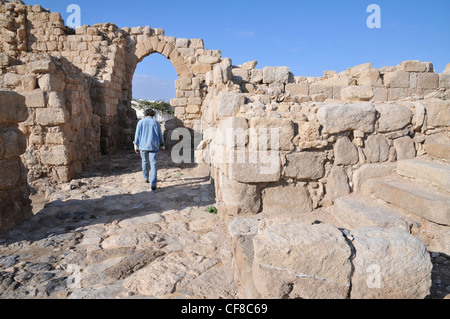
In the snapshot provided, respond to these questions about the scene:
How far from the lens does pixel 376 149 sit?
322 centimetres

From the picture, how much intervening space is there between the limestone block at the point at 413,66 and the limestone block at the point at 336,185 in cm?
692

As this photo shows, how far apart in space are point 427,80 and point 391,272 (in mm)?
8747

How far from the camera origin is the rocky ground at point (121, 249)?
7.18 ft

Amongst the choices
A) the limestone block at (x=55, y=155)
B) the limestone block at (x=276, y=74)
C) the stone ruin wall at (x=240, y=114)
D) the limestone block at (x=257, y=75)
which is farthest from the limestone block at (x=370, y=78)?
the limestone block at (x=55, y=155)

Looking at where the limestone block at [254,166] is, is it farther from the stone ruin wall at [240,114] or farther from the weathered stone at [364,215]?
the weathered stone at [364,215]

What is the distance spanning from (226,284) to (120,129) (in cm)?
814

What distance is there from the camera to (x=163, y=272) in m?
2.41

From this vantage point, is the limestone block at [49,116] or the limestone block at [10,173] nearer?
the limestone block at [10,173]

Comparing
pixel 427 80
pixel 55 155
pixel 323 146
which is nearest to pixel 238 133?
pixel 323 146

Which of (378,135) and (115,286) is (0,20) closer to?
(115,286)

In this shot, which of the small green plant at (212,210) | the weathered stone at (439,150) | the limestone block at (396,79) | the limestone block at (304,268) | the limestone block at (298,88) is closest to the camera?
the limestone block at (304,268)

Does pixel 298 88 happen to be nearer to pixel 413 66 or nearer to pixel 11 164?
pixel 413 66

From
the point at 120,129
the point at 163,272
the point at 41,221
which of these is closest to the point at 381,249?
the point at 163,272

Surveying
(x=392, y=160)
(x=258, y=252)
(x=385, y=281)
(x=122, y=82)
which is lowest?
(x=385, y=281)
